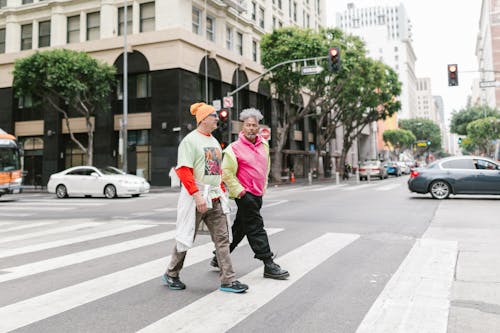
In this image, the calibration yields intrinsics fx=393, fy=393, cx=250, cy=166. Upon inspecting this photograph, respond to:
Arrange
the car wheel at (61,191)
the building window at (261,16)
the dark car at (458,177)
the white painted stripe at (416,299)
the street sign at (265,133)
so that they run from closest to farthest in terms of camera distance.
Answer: the white painted stripe at (416,299) → the street sign at (265,133) → the dark car at (458,177) → the car wheel at (61,191) → the building window at (261,16)

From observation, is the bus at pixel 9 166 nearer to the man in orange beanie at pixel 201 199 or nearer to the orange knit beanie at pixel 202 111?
the man in orange beanie at pixel 201 199

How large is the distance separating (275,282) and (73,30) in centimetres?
3076

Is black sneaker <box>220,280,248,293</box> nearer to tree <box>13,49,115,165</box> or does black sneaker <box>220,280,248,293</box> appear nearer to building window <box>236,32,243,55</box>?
tree <box>13,49,115,165</box>

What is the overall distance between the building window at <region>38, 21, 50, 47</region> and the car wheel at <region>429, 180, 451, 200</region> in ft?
95.6

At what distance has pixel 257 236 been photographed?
4277mm

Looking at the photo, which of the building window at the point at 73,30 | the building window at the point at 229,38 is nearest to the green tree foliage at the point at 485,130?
the building window at the point at 229,38

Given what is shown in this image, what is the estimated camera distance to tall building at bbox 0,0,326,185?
85.0ft

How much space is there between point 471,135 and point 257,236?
6630 cm

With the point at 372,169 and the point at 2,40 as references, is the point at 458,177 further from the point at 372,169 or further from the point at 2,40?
the point at 2,40

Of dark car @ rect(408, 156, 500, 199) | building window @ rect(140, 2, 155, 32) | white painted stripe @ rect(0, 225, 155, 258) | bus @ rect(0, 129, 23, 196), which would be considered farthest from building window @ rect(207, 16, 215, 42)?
white painted stripe @ rect(0, 225, 155, 258)

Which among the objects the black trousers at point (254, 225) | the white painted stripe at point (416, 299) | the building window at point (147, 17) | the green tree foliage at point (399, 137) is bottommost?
the white painted stripe at point (416, 299)

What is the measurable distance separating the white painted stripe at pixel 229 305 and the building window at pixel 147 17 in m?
25.4

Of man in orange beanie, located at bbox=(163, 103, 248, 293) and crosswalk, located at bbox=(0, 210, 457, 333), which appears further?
man in orange beanie, located at bbox=(163, 103, 248, 293)

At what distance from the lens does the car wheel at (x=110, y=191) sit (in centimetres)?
1692
